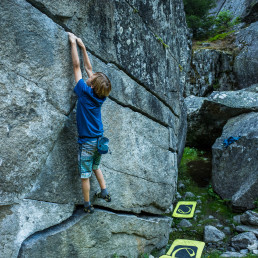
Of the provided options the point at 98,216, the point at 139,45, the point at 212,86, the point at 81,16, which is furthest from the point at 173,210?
the point at 212,86

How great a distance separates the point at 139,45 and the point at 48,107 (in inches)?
112


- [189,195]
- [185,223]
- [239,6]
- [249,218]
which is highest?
[239,6]

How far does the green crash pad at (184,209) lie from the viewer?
26.5 ft

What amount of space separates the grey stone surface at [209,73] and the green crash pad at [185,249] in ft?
33.5

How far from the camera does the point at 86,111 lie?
13.2 feet

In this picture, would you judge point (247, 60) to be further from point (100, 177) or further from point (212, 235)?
point (100, 177)

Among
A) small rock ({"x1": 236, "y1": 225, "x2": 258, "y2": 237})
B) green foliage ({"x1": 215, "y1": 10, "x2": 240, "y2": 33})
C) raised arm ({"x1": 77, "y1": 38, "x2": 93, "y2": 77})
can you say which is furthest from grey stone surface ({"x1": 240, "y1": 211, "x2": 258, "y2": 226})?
green foliage ({"x1": 215, "y1": 10, "x2": 240, "y2": 33})

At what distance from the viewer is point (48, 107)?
386cm

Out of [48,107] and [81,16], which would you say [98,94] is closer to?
[48,107]

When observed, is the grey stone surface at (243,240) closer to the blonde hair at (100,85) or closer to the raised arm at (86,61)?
the blonde hair at (100,85)

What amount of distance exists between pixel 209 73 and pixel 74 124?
41.9ft

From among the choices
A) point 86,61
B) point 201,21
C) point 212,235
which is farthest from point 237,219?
point 201,21

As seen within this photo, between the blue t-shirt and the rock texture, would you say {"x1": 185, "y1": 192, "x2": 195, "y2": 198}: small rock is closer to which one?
the blue t-shirt

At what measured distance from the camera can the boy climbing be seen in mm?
3969
